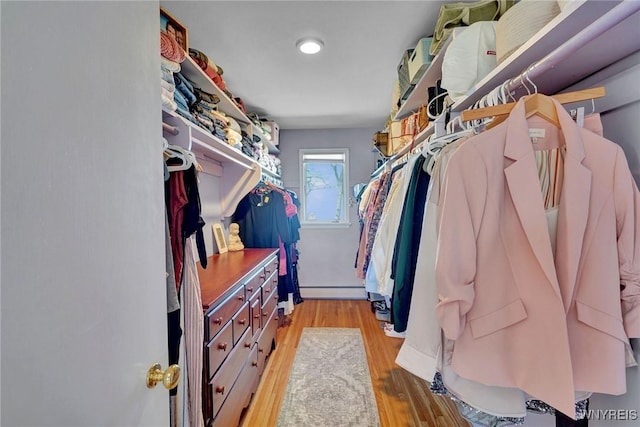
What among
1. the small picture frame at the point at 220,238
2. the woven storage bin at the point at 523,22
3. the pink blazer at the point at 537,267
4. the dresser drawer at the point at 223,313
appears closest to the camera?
the pink blazer at the point at 537,267

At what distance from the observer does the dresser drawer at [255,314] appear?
1.79 meters

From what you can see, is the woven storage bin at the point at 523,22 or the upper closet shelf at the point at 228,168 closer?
the woven storage bin at the point at 523,22

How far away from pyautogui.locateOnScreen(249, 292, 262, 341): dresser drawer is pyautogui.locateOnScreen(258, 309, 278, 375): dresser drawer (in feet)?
0.46

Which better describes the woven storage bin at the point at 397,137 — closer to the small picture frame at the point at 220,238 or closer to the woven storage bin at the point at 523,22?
the woven storage bin at the point at 523,22

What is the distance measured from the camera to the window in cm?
401

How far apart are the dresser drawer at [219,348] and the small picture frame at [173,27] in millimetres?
1371

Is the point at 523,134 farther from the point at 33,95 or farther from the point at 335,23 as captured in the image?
the point at 335,23

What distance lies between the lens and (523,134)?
761 millimetres

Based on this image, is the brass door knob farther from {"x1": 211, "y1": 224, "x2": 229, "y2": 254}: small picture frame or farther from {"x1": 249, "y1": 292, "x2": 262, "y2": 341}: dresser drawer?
{"x1": 211, "y1": 224, "x2": 229, "y2": 254}: small picture frame

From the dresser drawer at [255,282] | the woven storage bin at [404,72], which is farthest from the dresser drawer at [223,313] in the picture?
the woven storage bin at [404,72]

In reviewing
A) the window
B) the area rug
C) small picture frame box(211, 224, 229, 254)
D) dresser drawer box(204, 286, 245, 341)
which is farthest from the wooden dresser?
the window

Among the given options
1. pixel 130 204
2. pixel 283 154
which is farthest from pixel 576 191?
pixel 283 154

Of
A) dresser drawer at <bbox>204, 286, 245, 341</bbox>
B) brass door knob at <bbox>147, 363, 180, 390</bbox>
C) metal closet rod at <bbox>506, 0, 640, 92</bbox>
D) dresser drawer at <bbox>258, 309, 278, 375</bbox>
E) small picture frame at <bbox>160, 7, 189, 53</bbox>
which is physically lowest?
dresser drawer at <bbox>258, 309, 278, 375</bbox>

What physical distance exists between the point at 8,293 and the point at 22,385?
0.38ft
